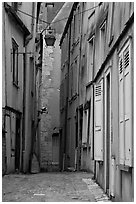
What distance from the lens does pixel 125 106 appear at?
659cm

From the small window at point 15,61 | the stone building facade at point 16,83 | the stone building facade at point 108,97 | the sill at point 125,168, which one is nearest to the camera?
the sill at point 125,168

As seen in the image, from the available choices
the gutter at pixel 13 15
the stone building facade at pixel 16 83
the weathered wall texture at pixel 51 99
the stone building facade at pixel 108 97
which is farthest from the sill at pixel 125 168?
the weathered wall texture at pixel 51 99

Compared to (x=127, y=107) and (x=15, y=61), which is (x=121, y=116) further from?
(x=15, y=61)

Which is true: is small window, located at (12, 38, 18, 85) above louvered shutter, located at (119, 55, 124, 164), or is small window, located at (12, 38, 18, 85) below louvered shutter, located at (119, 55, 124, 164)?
above

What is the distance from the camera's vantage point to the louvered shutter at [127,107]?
6.15m

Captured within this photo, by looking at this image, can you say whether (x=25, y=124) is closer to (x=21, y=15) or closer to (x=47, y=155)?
(x=21, y=15)

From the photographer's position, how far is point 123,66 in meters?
6.91

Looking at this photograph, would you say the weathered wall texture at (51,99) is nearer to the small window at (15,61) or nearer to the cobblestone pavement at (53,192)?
the small window at (15,61)

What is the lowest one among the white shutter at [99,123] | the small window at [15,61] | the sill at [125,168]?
the sill at [125,168]

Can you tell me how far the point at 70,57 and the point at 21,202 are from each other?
1504 centimetres

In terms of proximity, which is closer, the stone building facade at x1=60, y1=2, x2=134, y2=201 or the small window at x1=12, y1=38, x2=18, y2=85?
the stone building facade at x1=60, y1=2, x2=134, y2=201

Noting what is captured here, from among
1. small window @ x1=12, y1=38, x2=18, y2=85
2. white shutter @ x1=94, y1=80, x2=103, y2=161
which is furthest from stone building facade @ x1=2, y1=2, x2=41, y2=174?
white shutter @ x1=94, y1=80, x2=103, y2=161

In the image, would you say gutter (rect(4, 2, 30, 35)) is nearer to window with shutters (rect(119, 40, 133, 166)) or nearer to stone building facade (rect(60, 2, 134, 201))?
stone building facade (rect(60, 2, 134, 201))

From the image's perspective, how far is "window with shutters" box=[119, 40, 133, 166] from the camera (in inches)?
245
